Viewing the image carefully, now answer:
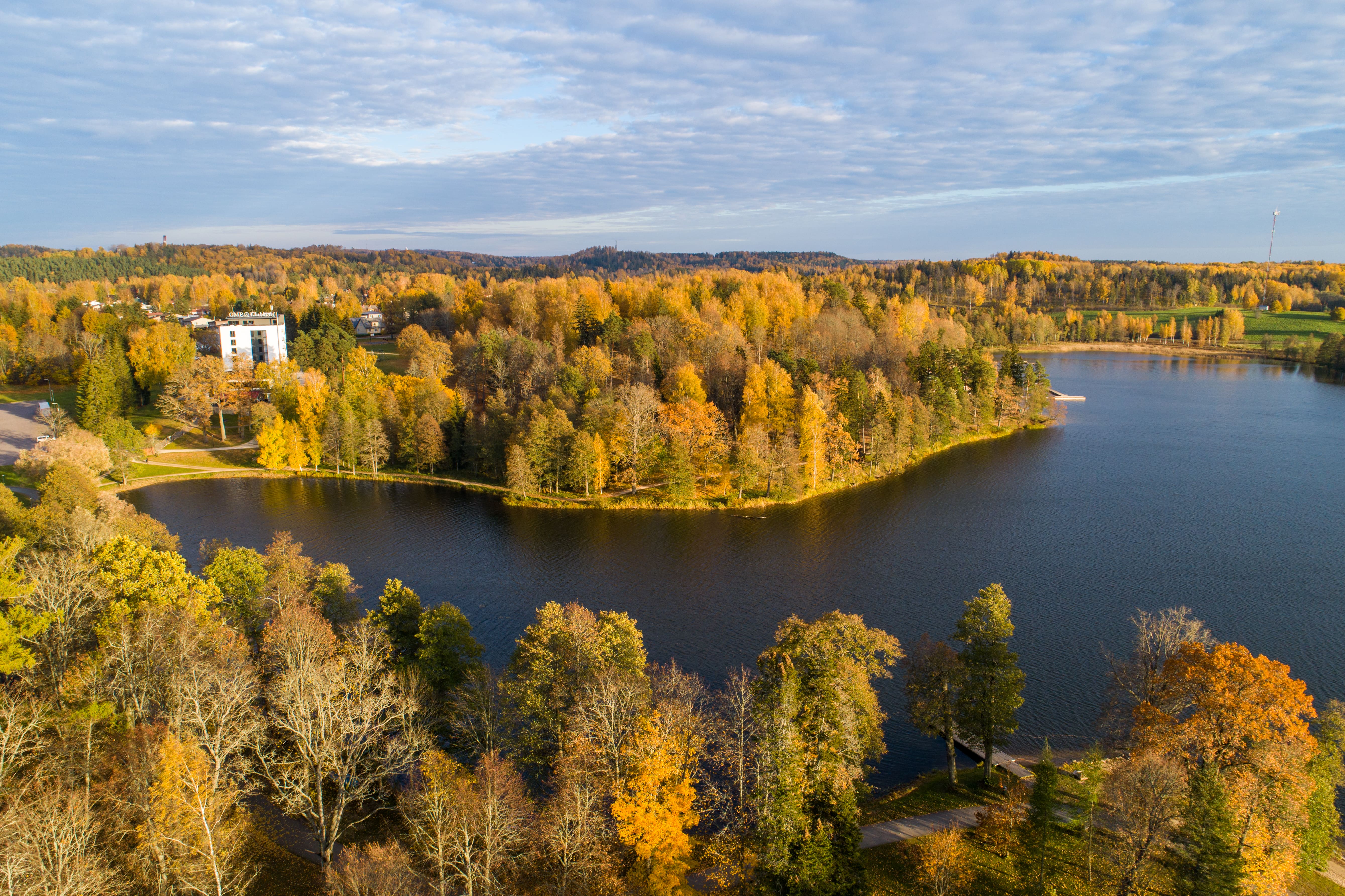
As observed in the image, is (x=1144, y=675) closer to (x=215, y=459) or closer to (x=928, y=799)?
(x=928, y=799)

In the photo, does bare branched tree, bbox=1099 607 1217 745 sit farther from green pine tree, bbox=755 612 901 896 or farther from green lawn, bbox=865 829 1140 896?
green pine tree, bbox=755 612 901 896

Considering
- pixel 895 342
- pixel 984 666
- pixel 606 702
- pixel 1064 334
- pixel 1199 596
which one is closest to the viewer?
pixel 606 702

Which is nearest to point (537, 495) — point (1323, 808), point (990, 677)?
point (990, 677)

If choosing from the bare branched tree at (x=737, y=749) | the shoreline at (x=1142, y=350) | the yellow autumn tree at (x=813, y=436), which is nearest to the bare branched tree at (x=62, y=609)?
the bare branched tree at (x=737, y=749)

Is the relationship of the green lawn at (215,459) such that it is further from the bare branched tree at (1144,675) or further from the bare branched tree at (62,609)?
the bare branched tree at (1144,675)

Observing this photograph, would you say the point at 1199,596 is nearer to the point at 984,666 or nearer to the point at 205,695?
the point at 984,666

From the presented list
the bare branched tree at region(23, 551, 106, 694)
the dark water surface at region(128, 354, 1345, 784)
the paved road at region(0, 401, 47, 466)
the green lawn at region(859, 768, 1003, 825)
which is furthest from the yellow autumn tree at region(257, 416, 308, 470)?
the green lawn at region(859, 768, 1003, 825)

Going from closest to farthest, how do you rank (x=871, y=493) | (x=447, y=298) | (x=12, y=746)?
1. (x=12, y=746)
2. (x=871, y=493)
3. (x=447, y=298)

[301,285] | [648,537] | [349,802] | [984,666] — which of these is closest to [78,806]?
[349,802]
